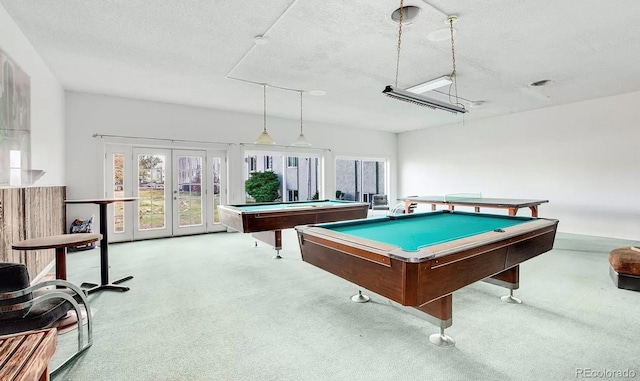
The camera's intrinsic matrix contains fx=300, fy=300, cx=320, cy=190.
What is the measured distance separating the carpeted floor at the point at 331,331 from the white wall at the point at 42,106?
1625mm

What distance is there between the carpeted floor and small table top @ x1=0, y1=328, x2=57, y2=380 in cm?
100

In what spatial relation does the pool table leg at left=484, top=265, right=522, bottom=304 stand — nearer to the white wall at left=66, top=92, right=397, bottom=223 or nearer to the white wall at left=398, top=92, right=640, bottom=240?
the white wall at left=398, top=92, right=640, bottom=240

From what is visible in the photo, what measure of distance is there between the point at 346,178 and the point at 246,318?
9780 millimetres

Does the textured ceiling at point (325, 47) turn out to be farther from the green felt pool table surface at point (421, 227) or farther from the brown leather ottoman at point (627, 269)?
the brown leather ottoman at point (627, 269)

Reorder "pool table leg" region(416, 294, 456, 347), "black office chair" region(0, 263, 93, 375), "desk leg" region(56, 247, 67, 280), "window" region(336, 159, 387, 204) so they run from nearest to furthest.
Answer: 1. "black office chair" region(0, 263, 93, 375)
2. "pool table leg" region(416, 294, 456, 347)
3. "desk leg" region(56, 247, 67, 280)
4. "window" region(336, 159, 387, 204)

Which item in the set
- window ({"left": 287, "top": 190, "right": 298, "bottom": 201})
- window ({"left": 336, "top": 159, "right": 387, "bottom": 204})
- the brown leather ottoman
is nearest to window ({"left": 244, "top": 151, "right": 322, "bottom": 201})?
window ({"left": 287, "top": 190, "right": 298, "bottom": 201})

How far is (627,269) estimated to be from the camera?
67.2 inches

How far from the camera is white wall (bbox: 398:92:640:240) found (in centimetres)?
548

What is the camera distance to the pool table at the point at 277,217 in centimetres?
385

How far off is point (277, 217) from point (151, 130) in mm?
3516

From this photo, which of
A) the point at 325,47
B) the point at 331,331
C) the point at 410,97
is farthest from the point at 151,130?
the point at 331,331

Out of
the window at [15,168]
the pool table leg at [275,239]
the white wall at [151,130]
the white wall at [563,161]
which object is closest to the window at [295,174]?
the white wall at [151,130]

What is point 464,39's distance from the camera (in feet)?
10.6

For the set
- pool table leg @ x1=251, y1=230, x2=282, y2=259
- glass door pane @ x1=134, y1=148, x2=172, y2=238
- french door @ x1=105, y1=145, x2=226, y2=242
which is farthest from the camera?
glass door pane @ x1=134, y1=148, x2=172, y2=238
